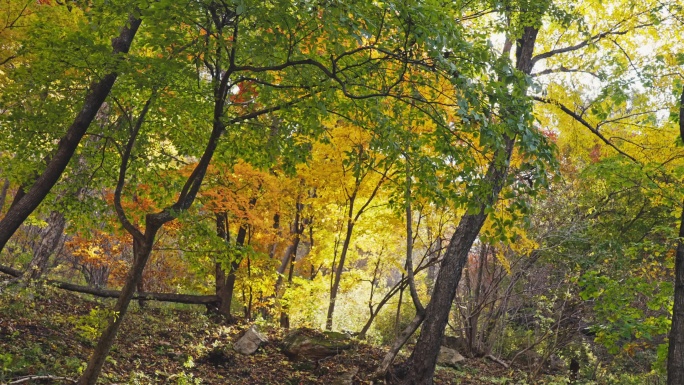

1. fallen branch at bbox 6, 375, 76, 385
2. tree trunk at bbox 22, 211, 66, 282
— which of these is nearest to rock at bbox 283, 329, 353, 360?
fallen branch at bbox 6, 375, 76, 385

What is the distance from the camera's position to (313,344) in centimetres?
959

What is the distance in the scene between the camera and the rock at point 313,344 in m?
9.49

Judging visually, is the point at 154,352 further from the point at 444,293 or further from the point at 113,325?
the point at 444,293

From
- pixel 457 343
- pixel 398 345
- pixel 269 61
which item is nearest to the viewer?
pixel 269 61

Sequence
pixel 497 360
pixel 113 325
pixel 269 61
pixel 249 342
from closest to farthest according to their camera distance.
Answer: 1. pixel 269 61
2. pixel 113 325
3. pixel 249 342
4. pixel 497 360

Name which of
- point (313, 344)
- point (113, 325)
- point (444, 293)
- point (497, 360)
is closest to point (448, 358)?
point (497, 360)

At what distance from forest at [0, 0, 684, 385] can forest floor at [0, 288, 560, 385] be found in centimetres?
5

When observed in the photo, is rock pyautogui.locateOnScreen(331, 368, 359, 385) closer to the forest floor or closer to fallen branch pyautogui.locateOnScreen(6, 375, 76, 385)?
the forest floor

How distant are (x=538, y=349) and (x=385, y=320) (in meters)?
5.78

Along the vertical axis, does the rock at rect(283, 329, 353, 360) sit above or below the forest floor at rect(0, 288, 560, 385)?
above

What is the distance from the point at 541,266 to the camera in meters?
14.1

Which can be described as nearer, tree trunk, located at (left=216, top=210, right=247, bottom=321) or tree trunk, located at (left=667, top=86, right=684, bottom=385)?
tree trunk, located at (left=667, top=86, right=684, bottom=385)

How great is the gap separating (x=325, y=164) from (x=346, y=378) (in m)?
4.60

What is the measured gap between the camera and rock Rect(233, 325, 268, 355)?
9.52 metres
